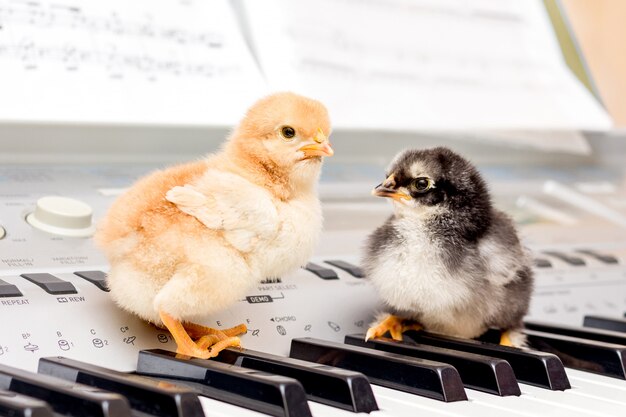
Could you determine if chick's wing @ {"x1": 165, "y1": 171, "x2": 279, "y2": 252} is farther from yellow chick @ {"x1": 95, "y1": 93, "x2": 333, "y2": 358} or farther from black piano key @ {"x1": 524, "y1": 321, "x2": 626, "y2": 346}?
black piano key @ {"x1": 524, "y1": 321, "x2": 626, "y2": 346}

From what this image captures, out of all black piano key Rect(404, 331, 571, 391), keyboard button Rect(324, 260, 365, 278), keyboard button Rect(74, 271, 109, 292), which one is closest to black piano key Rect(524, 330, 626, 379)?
black piano key Rect(404, 331, 571, 391)

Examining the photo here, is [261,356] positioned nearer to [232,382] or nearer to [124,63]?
[232,382]

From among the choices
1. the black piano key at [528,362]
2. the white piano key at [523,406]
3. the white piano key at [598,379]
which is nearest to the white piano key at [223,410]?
the white piano key at [523,406]

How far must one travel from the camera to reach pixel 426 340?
113 cm

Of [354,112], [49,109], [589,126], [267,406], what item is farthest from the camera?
[589,126]

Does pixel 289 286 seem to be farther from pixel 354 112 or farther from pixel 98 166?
pixel 354 112

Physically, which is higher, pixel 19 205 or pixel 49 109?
pixel 49 109

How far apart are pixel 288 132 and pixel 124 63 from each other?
53cm

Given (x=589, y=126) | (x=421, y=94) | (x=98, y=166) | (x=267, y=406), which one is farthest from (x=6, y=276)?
(x=589, y=126)

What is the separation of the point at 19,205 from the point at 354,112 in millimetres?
664

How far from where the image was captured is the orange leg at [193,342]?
0.91 meters

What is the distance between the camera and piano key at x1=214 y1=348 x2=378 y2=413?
85 centimetres

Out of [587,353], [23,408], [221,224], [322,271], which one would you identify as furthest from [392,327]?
[23,408]

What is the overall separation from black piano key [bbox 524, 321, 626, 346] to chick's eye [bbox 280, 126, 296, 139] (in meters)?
0.56
